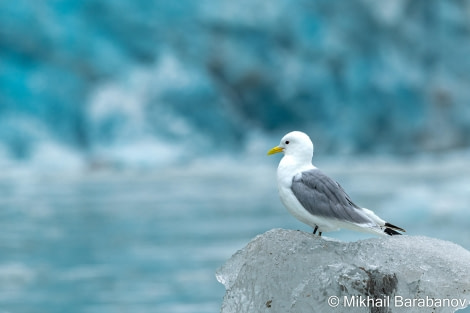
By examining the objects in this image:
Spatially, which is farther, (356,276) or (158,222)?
(158,222)

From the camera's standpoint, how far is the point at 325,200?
203 cm

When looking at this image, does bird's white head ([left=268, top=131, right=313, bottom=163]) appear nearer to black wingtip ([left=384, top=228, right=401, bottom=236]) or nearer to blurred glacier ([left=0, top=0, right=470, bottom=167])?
black wingtip ([left=384, top=228, right=401, bottom=236])

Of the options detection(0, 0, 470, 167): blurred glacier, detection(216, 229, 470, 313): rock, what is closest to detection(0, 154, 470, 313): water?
detection(0, 0, 470, 167): blurred glacier

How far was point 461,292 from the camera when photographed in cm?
202

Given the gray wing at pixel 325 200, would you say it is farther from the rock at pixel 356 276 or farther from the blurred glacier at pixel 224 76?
the blurred glacier at pixel 224 76

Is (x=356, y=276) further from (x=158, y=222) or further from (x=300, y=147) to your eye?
(x=158, y=222)

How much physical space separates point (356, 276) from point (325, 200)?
0.20 meters

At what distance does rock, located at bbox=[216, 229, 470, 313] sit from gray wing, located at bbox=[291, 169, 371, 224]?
3.1 inches

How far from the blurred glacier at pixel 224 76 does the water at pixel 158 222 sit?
531mm

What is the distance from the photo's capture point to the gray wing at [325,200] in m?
2.03

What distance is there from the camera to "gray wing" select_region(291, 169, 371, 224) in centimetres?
203

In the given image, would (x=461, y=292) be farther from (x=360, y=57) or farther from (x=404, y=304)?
(x=360, y=57)

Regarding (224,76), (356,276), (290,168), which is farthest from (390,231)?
(224,76)

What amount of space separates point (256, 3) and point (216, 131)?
218 centimetres
